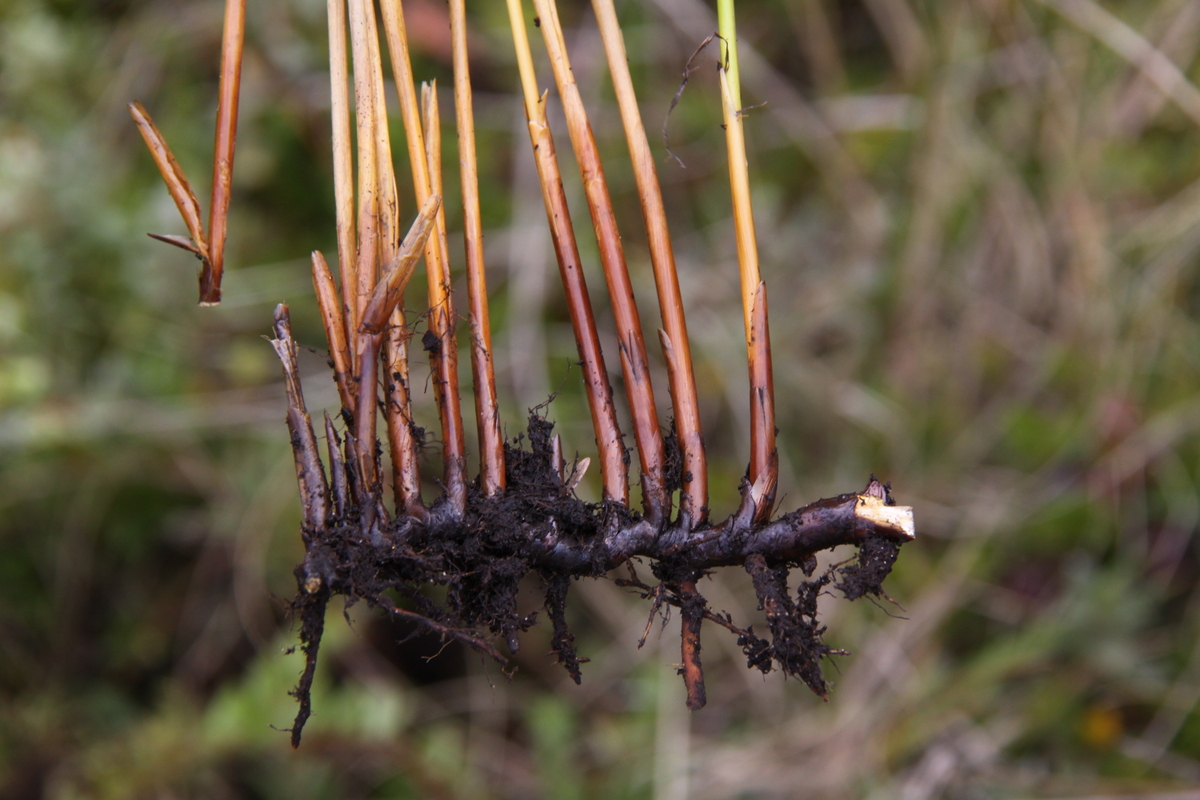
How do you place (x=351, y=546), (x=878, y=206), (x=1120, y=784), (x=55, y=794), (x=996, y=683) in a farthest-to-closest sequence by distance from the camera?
(x=878, y=206), (x=996, y=683), (x=1120, y=784), (x=55, y=794), (x=351, y=546)

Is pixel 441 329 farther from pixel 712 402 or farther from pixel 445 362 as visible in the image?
pixel 712 402

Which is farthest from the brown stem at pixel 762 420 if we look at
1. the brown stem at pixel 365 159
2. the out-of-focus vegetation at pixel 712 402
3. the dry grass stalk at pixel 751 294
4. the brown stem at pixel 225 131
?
the out-of-focus vegetation at pixel 712 402

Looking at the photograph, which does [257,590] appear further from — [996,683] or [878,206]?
[878,206]

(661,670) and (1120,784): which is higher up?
(661,670)

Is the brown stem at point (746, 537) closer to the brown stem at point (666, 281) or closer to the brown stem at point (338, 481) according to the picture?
the brown stem at point (666, 281)

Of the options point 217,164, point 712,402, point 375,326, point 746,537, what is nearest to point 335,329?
point 375,326

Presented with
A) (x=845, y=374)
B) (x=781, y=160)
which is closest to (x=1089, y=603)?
(x=845, y=374)

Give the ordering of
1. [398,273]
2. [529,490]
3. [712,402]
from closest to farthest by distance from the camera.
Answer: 1. [398,273]
2. [529,490]
3. [712,402]
